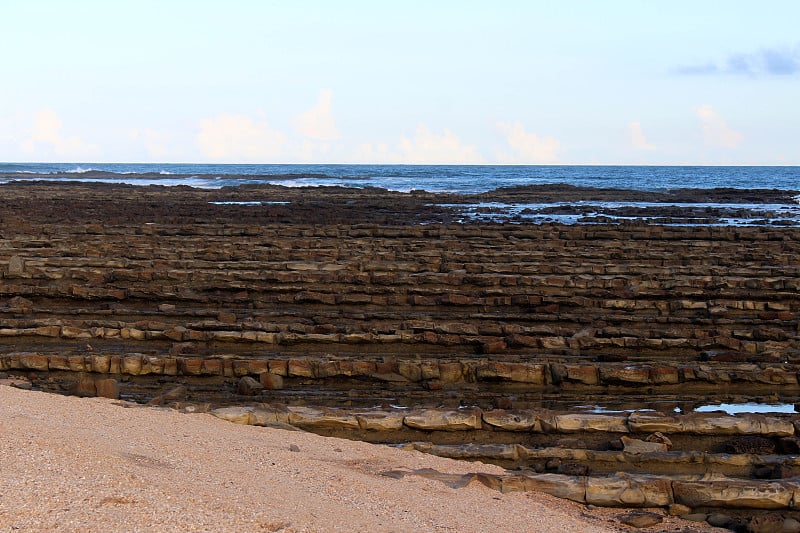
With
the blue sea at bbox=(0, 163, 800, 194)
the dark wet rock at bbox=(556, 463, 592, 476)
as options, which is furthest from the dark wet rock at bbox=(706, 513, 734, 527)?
the blue sea at bbox=(0, 163, 800, 194)

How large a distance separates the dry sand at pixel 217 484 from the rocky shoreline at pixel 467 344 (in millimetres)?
496

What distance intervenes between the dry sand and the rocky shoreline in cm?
50

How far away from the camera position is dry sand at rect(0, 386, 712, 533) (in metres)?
5.02

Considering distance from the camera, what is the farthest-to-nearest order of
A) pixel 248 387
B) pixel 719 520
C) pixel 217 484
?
1. pixel 248 387
2. pixel 719 520
3. pixel 217 484

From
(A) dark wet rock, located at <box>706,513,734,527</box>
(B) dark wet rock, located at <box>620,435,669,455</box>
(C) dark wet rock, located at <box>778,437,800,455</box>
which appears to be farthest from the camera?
(C) dark wet rock, located at <box>778,437,800,455</box>

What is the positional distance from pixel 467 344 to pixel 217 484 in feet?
20.6

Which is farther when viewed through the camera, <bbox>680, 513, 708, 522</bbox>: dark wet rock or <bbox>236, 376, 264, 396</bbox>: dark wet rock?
<bbox>236, 376, 264, 396</bbox>: dark wet rock

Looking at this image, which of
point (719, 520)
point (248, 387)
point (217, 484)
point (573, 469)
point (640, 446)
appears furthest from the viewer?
point (248, 387)

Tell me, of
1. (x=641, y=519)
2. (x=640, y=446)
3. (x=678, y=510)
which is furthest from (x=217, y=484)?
(x=640, y=446)

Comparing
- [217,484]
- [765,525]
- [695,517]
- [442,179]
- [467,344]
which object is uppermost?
[442,179]

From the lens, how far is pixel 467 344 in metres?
11.7

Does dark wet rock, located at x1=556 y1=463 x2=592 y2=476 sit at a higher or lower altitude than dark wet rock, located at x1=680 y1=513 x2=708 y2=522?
higher

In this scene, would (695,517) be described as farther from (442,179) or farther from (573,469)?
(442,179)

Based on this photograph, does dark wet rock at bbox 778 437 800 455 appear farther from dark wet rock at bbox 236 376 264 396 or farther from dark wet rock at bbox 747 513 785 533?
Result: dark wet rock at bbox 236 376 264 396
